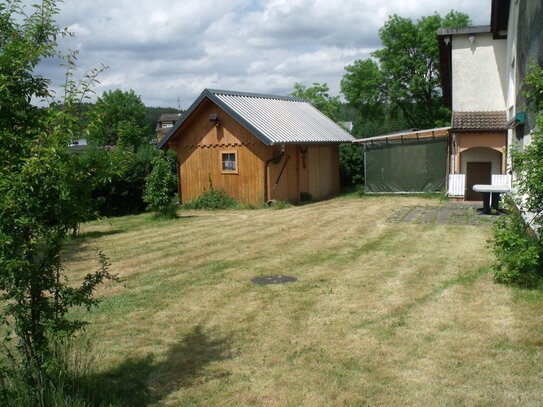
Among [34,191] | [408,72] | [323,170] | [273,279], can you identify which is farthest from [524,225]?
[408,72]

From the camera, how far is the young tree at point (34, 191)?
3.87 m

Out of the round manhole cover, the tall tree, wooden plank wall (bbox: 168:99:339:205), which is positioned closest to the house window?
wooden plank wall (bbox: 168:99:339:205)

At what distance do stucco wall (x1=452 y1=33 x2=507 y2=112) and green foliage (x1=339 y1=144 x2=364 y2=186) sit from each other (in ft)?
22.2

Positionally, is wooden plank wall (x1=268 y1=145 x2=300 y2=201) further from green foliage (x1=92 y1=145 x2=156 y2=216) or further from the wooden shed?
green foliage (x1=92 y1=145 x2=156 y2=216)

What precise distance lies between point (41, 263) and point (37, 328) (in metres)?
0.58

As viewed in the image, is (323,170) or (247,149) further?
(323,170)

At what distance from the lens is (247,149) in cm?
1992

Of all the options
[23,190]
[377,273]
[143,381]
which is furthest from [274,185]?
[23,190]

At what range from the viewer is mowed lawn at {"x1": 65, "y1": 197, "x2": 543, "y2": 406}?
4936 mm

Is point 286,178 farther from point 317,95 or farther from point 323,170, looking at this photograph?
point 317,95

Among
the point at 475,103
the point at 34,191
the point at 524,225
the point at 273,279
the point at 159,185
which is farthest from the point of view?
the point at 475,103

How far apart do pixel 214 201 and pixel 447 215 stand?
9.15 metres

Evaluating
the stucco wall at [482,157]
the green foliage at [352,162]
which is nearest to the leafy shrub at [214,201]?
the green foliage at [352,162]

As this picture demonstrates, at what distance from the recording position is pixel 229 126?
20359 millimetres
